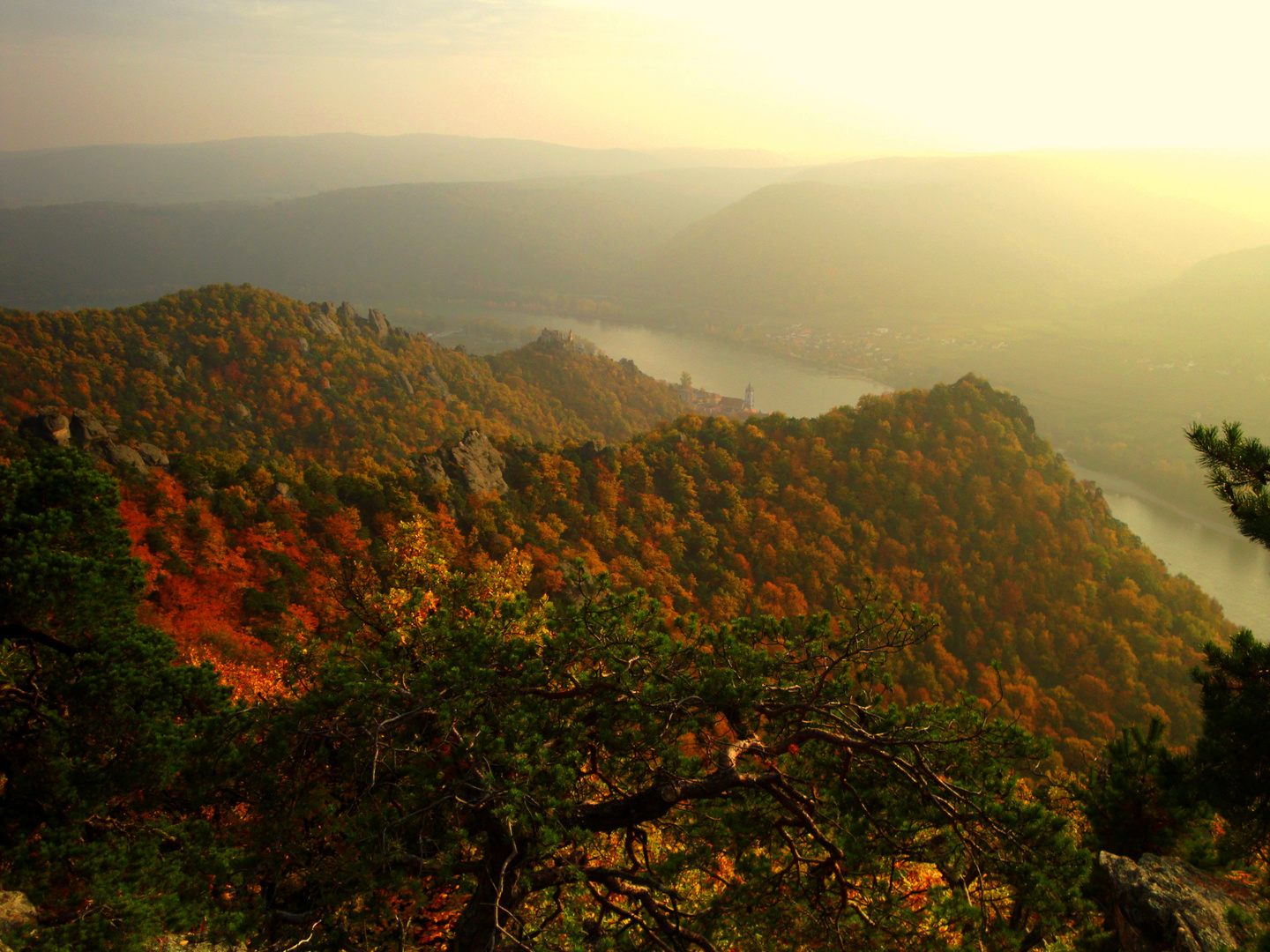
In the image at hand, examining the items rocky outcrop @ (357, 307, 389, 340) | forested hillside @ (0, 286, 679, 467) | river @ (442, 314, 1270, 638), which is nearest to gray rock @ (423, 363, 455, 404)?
forested hillside @ (0, 286, 679, 467)

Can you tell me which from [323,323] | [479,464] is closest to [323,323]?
[323,323]

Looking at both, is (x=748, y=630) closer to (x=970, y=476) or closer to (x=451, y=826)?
(x=451, y=826)

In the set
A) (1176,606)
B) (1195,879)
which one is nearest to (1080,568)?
(1176,606)

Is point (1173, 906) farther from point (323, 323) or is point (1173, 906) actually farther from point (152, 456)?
point (323, 323)

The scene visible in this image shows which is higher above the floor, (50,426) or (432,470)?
(50,426)

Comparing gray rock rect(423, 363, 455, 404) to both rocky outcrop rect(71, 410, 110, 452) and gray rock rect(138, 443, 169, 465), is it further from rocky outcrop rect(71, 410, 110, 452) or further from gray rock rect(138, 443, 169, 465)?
gray rock rect(138, 443, 169, 465)

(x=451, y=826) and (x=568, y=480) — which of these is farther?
(x=568, y=480)
